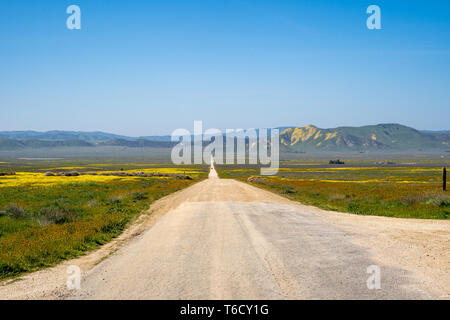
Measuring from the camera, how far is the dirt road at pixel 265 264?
23.7ft

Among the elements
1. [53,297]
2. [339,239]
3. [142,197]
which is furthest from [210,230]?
[142,197]

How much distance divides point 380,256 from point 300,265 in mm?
2565

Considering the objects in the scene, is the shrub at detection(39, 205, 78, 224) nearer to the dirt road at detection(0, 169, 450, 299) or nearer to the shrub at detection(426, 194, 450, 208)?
the dirt road at detection(0, 169, 450, 299)

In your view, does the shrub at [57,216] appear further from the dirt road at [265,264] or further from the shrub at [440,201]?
the shrub at [440,201]

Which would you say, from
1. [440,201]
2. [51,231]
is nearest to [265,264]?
[51,231]

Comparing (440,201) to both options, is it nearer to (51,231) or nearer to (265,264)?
(265,264)

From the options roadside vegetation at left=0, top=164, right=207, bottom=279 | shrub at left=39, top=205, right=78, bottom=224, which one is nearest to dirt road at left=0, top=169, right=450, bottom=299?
roadside vegetation at left=0, top=164, right=207, bottom=279

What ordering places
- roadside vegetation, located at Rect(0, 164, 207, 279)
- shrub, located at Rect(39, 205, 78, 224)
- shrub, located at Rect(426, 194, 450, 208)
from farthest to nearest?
shrub, located at Rect(426, 194, 450, 208) < shrub, located at Rect(39, 205, 78, 224) < roadside vegetation, located at Rect(0, 164, 207, 279)

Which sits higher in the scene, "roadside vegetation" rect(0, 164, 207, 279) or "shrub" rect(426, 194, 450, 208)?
"shrub" rect(426, 194, 450, 208)

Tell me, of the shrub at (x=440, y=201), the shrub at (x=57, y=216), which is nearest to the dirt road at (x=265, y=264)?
the shrub at (x=57, y=216)

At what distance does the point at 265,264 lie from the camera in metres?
9.13

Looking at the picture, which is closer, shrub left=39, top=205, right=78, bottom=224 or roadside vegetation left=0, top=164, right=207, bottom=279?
roadside vegetation left=0, top=164, right=207, bottom=279

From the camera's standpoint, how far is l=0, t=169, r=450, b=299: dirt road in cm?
722
